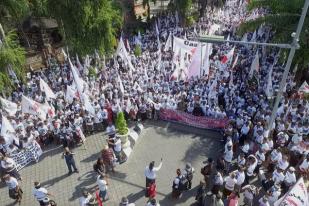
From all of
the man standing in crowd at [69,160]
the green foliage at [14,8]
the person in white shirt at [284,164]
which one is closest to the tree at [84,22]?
the green foliage at [14,8]

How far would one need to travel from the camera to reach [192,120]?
16.4 metres

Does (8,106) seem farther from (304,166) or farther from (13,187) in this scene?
(304,166)

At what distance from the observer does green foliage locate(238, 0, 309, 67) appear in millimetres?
16922

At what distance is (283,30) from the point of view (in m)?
17.8

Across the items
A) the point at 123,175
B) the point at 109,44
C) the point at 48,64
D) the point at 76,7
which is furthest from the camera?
the point at 48,64

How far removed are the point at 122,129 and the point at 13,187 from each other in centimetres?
475

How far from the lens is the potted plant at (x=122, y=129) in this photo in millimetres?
14203

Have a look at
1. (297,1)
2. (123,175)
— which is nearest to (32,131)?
(123,175)

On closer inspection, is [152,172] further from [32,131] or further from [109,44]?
[109,44]

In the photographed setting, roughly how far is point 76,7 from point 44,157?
31.8 feet

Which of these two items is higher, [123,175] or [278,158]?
[278,158]

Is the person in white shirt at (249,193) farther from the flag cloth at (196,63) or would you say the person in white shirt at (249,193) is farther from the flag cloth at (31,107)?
the flag cloth at (31,107)

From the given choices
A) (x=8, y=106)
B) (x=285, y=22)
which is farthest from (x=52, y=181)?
(x=285, y=22)

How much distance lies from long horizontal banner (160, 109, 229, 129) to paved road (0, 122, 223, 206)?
0.98ft
